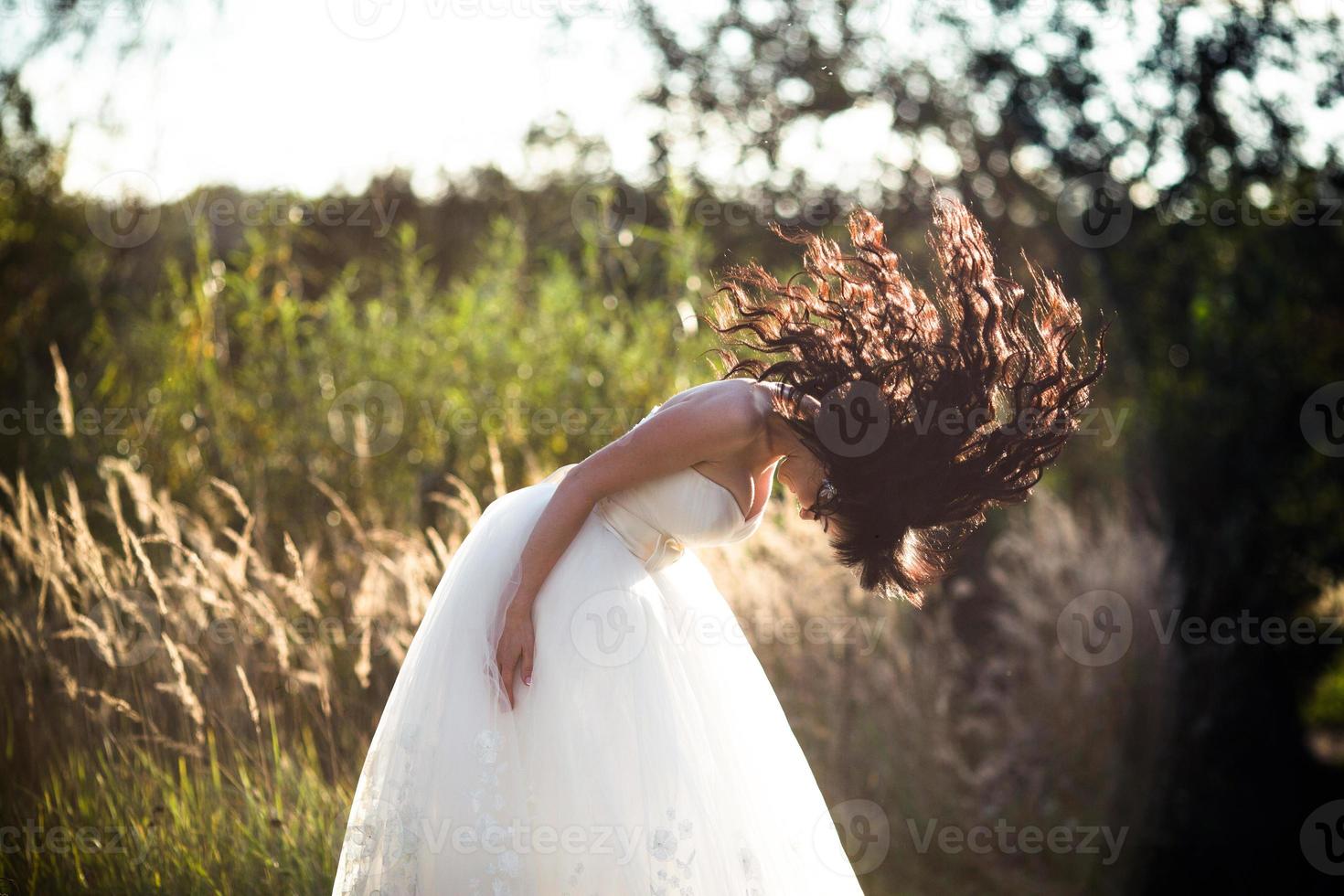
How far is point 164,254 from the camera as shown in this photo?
550 centimetres

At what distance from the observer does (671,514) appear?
2293 mm

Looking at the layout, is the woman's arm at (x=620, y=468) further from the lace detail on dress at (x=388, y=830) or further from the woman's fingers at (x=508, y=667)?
the lace detail on dress at (x=388, y=830)

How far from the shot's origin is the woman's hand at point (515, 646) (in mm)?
2166

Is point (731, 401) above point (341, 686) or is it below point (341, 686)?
above

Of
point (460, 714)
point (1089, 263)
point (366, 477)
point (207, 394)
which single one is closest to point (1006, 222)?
point (1089, 263)

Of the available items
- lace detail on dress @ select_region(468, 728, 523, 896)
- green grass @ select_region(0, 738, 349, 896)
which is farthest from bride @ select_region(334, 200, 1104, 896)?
green grass @ select_region(0, 738, 349, 896)

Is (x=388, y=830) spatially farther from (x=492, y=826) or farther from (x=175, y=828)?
(x=175, y=828)

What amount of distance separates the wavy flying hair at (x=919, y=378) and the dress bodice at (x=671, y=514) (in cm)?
22

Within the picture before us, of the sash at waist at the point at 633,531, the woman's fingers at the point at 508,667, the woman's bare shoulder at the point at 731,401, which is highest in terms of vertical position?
the woman's bare shoulder at the point at 731,401

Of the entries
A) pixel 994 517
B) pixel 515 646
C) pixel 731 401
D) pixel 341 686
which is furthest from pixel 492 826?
pixel 994 517

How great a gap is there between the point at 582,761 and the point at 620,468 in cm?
60

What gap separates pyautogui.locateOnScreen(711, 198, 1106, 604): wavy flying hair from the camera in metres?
2.35

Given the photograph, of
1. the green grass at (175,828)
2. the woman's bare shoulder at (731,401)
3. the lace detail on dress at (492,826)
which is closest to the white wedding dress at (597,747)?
the lace detail on dress at (492,826)

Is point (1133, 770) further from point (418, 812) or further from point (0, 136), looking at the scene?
point (0, 136)
